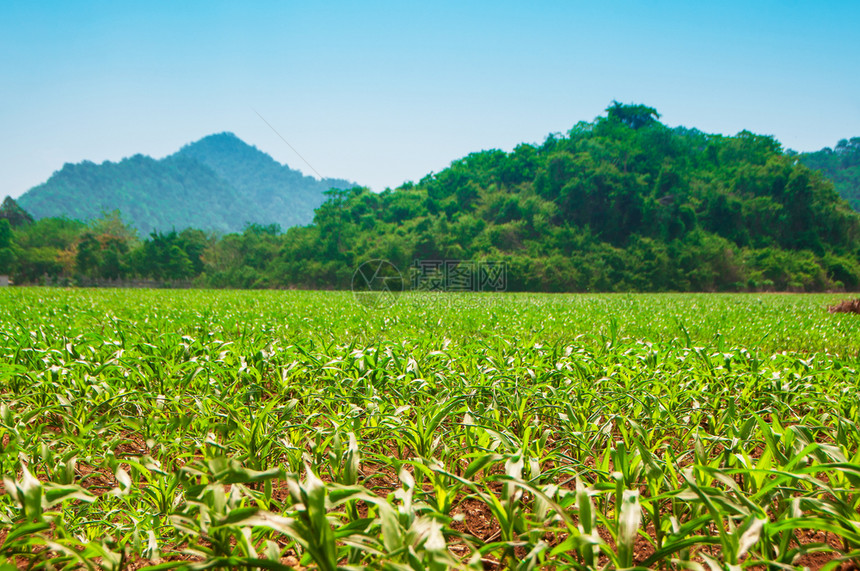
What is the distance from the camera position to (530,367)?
342cm

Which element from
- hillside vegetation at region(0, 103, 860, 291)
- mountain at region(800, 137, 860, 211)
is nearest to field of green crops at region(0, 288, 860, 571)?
hillside vegetation at region(0, 103, 860, 291)

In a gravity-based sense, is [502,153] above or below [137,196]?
below

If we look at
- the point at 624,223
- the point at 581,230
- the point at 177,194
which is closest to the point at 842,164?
the point at 624,223

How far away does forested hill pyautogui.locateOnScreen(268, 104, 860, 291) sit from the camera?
1382 inches

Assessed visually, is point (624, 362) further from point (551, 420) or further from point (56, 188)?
point (56, 188)

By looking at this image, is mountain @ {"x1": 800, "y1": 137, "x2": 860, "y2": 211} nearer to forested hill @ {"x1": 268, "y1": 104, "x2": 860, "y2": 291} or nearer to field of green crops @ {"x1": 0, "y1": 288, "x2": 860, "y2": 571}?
forested hill @ {"x1": 268, "y1": 104, "x2": 860, "y2": 291}

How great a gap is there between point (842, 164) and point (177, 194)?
586ft

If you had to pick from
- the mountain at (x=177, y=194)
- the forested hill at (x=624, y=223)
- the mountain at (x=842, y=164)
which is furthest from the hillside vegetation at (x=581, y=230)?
the mountain at (x=177, y=194)

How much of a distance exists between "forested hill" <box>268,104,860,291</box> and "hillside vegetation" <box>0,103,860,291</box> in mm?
125

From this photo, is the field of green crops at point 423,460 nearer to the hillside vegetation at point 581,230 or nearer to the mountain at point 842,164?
the hillside vegetation at point 581,230

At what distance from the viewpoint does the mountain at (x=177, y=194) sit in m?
134

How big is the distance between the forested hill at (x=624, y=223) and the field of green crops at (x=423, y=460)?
31.4 m

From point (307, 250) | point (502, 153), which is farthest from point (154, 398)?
point (502, 153)

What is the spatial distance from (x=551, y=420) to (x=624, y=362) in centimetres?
131
